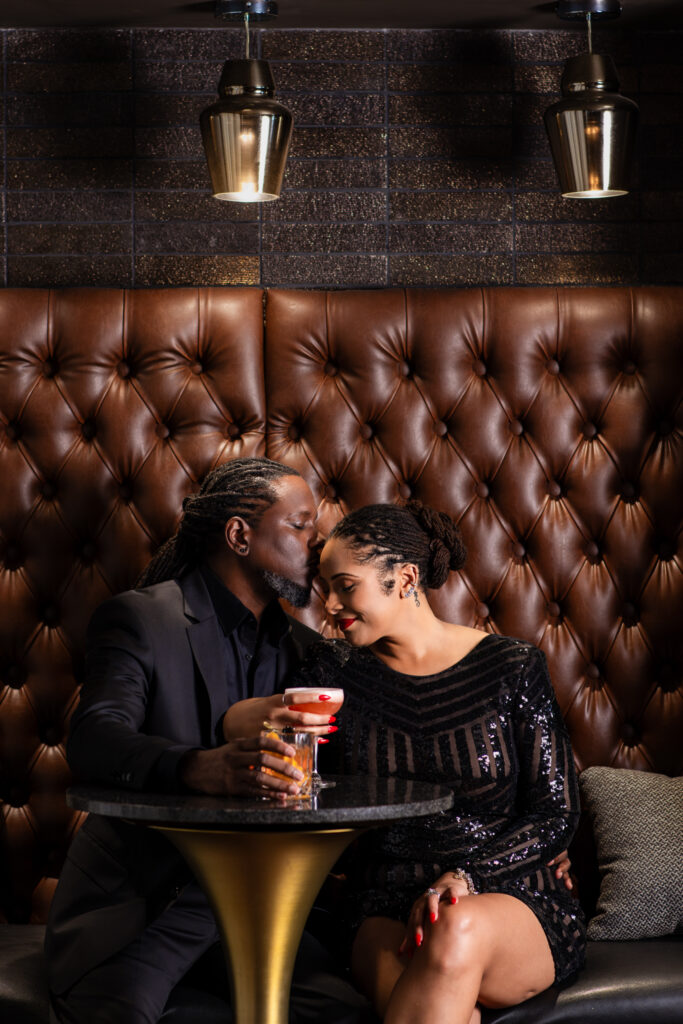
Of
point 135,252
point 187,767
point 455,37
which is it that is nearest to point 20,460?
point 135,252

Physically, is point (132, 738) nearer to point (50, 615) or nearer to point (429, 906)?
point (429, 906)

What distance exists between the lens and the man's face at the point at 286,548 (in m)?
2.50

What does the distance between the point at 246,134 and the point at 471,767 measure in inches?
59.6

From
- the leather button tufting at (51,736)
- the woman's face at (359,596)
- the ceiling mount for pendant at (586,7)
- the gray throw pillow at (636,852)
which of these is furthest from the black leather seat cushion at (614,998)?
the ceiling mount for pendant at (586,7)

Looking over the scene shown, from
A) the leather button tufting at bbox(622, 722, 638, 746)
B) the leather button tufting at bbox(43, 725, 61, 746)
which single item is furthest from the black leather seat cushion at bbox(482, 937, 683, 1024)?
the leather button tufting at bbox(43, 725, 61, 746)

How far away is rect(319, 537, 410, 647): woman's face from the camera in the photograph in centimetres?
240

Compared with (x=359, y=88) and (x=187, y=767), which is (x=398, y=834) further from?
(x=359, y=88)

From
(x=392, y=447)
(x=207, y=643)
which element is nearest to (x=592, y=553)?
(x=392, y=447)

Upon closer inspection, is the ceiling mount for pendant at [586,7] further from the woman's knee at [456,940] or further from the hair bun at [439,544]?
the woman's knee at [456,940]

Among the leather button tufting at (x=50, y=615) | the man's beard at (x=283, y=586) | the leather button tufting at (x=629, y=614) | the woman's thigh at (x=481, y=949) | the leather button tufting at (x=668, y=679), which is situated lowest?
the woman's thigh at (x=481, y=949)

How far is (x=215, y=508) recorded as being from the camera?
2.56m

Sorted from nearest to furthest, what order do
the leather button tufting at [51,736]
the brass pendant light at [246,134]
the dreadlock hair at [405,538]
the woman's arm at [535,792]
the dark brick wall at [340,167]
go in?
the woman's arm at [535,792] → the dreadlock hair at [405,538] → the brass pendant light at [246,134] → the leather button tufting at [51,736] → the dark brick wall at [340,167]

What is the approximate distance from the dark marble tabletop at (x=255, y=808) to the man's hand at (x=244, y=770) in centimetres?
2

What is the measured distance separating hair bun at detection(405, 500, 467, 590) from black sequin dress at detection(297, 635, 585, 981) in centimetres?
18
